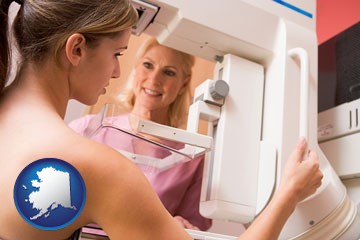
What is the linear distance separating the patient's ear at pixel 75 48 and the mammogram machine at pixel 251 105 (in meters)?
0.30

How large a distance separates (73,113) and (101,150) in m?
1.42

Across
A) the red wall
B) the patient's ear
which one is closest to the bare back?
the patient's ear

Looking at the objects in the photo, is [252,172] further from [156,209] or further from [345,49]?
[345,49]

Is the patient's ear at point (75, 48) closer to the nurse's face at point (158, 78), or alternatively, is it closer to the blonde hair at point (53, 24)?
the blonde hair at point (53, 24)

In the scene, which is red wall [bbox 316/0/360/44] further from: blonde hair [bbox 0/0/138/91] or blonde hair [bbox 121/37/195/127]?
blonde hair [bbox 0/0/138/91]

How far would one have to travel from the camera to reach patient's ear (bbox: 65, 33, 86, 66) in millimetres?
809

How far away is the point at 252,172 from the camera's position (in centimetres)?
116

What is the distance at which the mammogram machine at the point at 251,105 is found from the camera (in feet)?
3.67

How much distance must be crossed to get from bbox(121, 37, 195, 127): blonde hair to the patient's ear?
88cm

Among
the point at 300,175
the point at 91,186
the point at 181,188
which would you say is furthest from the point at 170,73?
the point at 91,186

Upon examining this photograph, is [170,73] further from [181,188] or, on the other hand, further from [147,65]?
[181,188]

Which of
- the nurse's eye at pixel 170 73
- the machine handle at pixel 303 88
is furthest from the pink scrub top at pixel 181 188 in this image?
the machine handle at pixel 303 88

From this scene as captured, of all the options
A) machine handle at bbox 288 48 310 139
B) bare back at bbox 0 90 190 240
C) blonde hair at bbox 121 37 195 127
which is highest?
blonde hair at bbox 121 37 195 127

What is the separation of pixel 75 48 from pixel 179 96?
99 cm
